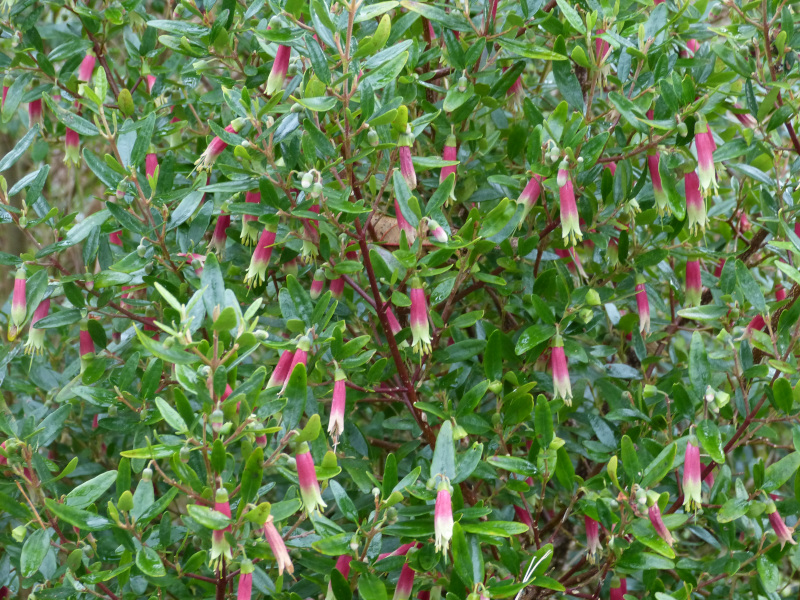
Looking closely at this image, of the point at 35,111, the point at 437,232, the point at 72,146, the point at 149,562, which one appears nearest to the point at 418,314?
the point at 437,232

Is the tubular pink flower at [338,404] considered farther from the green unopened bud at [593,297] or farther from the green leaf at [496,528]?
the green unopened bud at [593,297]

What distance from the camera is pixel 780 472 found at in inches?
54.8

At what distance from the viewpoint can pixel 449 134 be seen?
5.28 ft

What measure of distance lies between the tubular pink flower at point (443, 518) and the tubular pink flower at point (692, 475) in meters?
0.42

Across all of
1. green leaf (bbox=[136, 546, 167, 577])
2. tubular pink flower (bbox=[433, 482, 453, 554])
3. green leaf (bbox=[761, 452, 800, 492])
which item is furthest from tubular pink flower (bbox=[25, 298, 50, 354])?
green leaf (bbox=[761, 452, 800, 492])

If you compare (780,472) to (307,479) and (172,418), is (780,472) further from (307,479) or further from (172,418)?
(172,418)

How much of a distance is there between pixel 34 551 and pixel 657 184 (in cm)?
128

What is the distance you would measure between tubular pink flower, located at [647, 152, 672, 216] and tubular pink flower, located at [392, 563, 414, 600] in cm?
80

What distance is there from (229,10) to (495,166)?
2.10 feet

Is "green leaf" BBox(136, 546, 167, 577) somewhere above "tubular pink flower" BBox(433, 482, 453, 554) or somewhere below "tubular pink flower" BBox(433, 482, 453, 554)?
below

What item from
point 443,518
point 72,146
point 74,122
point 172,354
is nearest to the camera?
point 172,354

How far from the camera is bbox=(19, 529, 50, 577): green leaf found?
1.33 metres

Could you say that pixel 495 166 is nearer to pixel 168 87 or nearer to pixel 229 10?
pixel 229 10

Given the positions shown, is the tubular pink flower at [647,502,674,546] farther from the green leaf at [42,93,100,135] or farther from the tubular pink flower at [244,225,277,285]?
the green leaf at [42,93,100,135]
